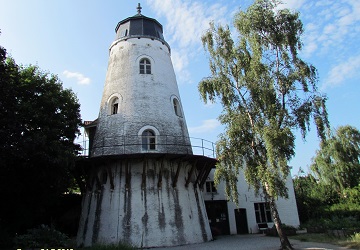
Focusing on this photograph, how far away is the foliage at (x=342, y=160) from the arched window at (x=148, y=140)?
2037cm

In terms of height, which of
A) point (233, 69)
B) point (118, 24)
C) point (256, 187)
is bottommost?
point (256, 187)

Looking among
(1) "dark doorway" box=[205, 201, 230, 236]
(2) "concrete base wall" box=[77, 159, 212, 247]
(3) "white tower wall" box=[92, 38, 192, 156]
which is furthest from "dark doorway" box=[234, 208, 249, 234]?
(3) "white tower wall" box=[92, 38, 192, 156]

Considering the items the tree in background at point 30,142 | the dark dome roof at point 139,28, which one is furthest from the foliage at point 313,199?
the tree in background at point 30,142

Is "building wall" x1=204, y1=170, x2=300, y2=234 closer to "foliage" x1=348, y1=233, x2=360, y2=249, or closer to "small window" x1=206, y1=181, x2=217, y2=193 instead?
"small window" x1=206, y1=181, x2=217, y2=193

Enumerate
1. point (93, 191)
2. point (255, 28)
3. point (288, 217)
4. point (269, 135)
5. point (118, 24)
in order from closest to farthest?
1. point (269, 135)
2. point (255, 28)
3. point (93, 191)
4. point (118, 24)
5. point (288, 217)

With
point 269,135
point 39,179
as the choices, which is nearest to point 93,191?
point 39,179

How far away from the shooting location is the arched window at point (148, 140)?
1638cm

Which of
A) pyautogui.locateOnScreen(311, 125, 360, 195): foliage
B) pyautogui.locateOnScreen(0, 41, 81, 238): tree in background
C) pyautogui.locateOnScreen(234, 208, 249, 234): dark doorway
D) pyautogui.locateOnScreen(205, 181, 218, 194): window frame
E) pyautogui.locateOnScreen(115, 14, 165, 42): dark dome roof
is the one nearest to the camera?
pyautogui.locateOnScreen(0, 41, 81, 238): tree in background

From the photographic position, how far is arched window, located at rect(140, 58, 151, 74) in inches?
739

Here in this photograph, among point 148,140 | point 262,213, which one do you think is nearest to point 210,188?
point 262,213

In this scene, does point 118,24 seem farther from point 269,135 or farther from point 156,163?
point 269,135

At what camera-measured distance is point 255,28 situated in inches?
560

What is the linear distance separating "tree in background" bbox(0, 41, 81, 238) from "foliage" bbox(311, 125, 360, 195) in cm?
2479

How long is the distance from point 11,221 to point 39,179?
9.70ft
